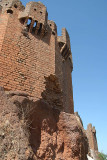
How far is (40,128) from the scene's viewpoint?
5.05 meters

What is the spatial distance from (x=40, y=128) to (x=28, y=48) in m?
4.55

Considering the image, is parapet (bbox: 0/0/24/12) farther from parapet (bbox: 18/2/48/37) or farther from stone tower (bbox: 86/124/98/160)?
stone tower (bbox: 86/124/98/160)

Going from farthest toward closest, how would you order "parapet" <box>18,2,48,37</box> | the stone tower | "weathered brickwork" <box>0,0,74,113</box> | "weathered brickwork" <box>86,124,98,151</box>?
"weathered brickwork" <box>86,124,98,151</box> < the stone tower < "parapet" <box>18,2,48,37</box> < "weathered brickwork" <box>0,0,74,113</box>

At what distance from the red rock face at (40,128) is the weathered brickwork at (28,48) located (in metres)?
1.66

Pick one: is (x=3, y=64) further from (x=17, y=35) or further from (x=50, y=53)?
(x=50, y=53)

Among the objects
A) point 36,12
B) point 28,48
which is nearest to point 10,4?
point 36,12

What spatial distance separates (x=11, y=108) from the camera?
14.4 ft

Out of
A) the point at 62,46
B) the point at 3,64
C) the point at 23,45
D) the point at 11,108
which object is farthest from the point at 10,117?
the point at 62,46

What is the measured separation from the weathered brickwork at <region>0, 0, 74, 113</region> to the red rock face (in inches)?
65.4

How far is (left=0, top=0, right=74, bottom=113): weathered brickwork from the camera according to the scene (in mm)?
7043

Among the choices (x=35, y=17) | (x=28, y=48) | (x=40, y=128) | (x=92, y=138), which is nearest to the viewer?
(x=40, y=128)

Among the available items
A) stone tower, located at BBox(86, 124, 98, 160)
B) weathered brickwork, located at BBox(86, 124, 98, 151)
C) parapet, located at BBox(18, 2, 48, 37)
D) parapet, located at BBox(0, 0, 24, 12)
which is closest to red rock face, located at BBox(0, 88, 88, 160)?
parapet, located at BBox(18, 2, 48, 37)

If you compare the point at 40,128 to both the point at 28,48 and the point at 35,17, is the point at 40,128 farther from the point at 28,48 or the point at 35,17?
the point at 35,17

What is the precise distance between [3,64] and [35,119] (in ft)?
10.2
